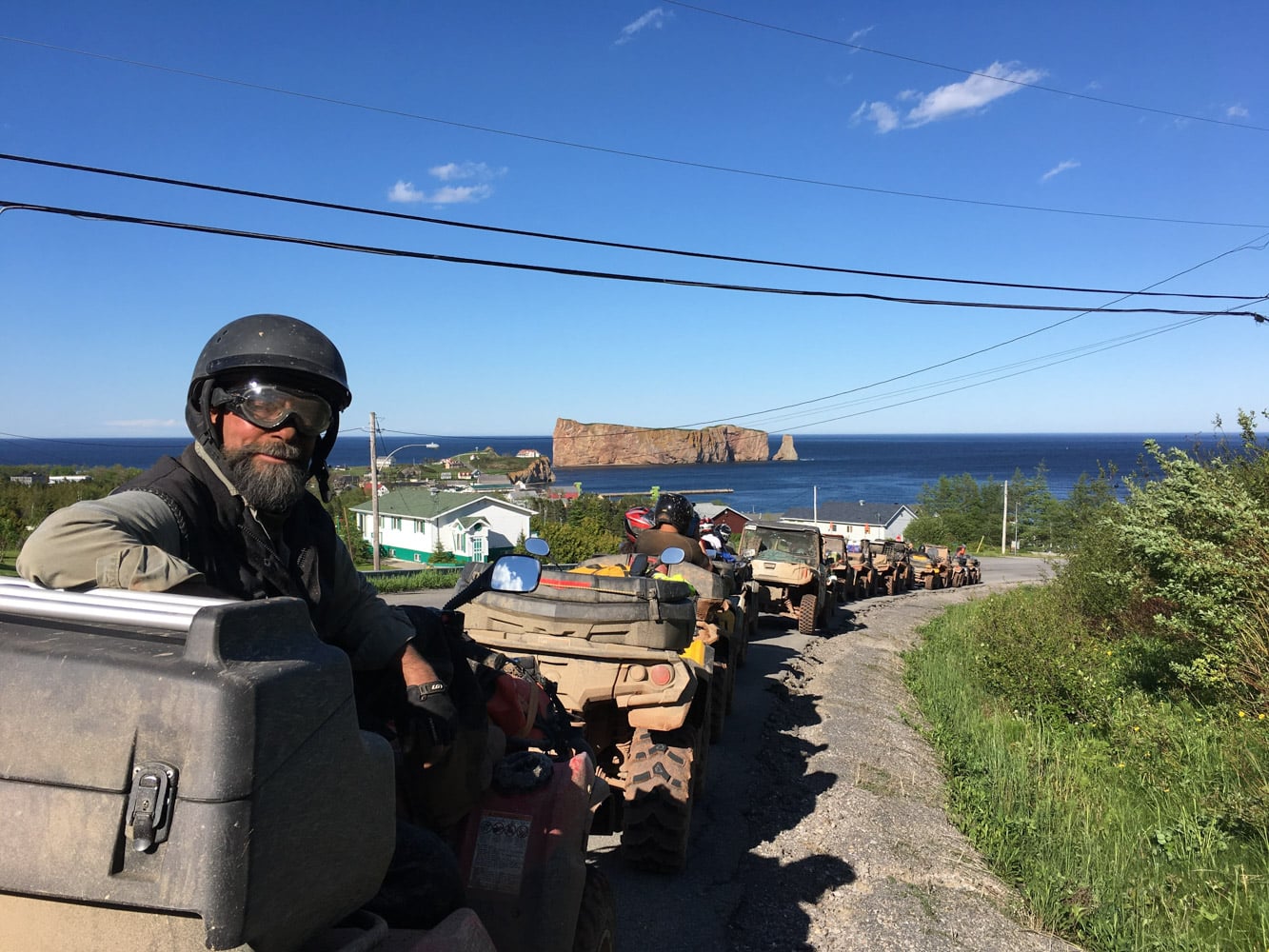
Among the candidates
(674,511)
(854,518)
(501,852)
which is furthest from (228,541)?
(854,518)

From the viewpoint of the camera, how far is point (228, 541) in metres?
2.22

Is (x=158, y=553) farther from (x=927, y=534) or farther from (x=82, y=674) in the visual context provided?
(x=927, y=534)

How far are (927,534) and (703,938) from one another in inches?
2573

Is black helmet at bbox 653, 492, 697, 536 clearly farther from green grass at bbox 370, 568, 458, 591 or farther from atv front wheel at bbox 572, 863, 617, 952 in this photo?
green grass at bbox 370, 568, 458, 591

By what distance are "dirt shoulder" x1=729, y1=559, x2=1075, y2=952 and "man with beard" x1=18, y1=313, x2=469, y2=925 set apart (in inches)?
115

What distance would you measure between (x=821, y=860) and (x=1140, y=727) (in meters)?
5.32

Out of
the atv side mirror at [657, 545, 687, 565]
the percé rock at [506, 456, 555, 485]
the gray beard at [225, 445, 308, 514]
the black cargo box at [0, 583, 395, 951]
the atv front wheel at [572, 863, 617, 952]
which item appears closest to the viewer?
the black cargo box at [0, 583, 395, 951]

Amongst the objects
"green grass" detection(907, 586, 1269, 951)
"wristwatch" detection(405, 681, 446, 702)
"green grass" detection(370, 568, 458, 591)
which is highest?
"wristwatch" detection(405, 681, 446, 702)

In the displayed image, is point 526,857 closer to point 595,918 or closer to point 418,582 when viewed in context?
point 595,918

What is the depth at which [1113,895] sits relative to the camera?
16.8 ft

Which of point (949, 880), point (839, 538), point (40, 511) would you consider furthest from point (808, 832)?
point (40, 511)

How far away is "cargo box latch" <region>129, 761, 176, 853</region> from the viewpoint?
4.04ft

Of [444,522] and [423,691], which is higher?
[423,691]

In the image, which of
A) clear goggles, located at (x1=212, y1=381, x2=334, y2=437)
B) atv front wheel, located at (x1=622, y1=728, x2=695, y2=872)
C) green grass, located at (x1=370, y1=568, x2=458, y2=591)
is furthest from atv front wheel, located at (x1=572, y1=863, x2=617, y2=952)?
green grass, located at (x1=370, y1=568, x2=458, y2=591)
